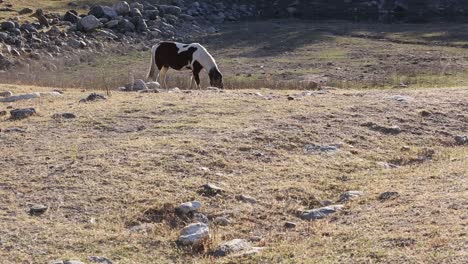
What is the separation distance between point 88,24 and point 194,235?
29.8 m

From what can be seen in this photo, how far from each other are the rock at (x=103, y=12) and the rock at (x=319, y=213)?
31.1 meters

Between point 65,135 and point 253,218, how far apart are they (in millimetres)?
4123

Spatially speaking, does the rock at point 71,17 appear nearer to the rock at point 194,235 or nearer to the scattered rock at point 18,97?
the scattered rock at point 18,97

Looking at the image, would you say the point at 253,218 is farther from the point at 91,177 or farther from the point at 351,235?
the point at 91,177

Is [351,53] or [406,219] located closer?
[406,219]

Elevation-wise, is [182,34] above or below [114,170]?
below

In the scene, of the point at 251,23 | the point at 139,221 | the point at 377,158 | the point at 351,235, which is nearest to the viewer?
the point at 351,235

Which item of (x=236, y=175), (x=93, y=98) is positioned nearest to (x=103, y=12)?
(x=93, y=98)

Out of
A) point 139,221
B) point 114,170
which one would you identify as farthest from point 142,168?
point 139,221

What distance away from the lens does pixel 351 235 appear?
786 centimetres

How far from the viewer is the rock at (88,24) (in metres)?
36.5

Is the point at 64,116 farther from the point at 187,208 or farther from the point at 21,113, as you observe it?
the point at 187,208

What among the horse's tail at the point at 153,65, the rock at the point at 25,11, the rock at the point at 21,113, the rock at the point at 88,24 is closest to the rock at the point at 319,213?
the rock at the point at 21,113

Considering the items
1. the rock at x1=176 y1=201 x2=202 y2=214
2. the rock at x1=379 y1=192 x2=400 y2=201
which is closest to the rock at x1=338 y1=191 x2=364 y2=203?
the rock at x1=379 y1=192 x2=400 y2=201
